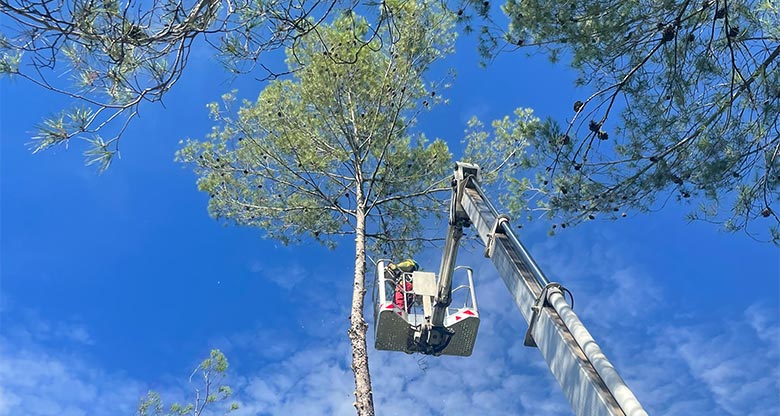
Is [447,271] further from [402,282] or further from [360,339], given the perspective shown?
[360,339]

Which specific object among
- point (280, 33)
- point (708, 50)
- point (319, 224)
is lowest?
point (708, 50)

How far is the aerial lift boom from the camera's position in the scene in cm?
259

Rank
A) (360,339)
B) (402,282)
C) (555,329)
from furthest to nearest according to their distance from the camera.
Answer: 1. (402,282)
2. (360,339)
3. (555,329)

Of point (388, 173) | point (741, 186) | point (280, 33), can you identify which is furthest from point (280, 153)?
point (741, 186)

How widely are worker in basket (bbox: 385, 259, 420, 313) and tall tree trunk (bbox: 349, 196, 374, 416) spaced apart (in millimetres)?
339

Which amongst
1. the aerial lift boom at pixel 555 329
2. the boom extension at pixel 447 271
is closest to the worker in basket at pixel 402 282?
the boom extension at pixel 447 271

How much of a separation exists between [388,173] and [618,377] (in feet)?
20.2

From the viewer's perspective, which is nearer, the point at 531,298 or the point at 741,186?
the point at 531,298

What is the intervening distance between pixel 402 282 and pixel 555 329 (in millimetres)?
3231

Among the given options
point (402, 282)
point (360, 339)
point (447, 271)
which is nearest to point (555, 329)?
point (447, 271)

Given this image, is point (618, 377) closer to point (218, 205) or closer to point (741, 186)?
point (741, 186)

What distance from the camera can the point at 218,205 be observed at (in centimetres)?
852

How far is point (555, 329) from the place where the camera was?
10.2 feet

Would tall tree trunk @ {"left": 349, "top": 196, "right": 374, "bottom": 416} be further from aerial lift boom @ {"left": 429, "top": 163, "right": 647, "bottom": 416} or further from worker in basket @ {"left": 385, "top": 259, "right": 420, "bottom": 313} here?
aerial lift boom @ {"left": 429, "top": 163, "right": 647, "bottom": 416}
